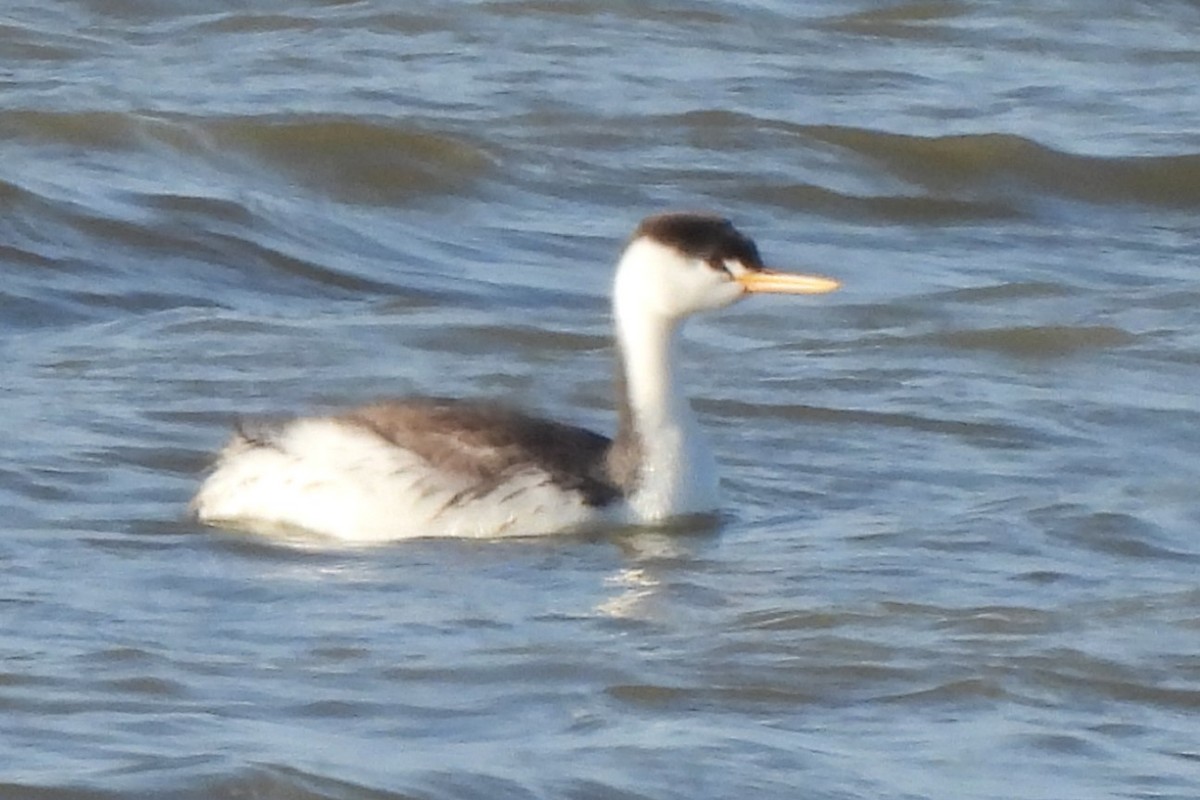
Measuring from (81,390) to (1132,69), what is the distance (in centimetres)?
822

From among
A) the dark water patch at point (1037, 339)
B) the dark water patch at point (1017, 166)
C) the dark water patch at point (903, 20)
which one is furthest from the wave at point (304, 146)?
the dark water patch at point (903, 20)

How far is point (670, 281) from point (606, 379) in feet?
6.71

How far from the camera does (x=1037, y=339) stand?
41.0ft

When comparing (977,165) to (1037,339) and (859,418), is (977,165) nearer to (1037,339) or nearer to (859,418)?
(1037,339)

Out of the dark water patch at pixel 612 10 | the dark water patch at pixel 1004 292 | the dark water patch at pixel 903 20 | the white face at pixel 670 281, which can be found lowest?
the white face at pixel 670 281

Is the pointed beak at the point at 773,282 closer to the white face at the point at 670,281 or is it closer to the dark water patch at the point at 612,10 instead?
the white face at the point at 670,281

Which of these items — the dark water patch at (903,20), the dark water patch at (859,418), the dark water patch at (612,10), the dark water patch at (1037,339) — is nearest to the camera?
the dark water patch at (859,418)

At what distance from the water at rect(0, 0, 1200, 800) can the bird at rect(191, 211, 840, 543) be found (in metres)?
0.15

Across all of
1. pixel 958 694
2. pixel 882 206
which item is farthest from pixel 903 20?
pixel 958 694

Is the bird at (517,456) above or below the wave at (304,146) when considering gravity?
below

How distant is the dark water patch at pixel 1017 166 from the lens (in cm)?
1562

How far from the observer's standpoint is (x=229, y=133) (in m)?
15.0

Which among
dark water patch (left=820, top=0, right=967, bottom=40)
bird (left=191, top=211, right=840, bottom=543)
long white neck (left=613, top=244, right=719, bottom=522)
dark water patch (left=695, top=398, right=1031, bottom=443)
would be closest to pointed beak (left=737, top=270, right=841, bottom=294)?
bird (left=191, top=211, right=840, bottom=543)

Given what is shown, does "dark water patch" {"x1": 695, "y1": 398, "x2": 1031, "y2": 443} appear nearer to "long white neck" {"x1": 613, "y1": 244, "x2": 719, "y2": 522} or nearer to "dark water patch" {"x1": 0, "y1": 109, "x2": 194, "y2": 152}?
"long white neck" {"x1": 613, "y1": 244, "x2": 719, "y2": 522}
